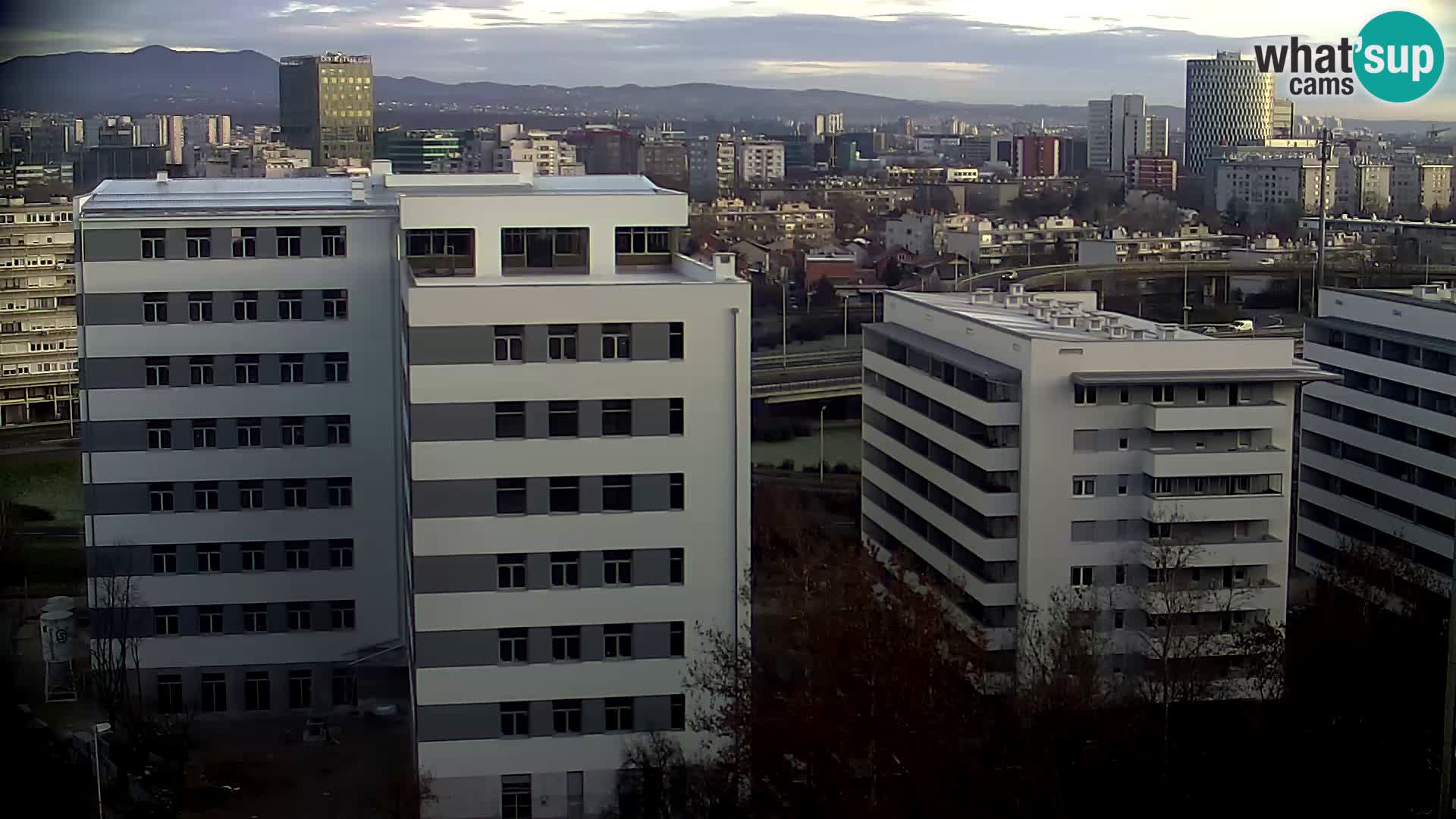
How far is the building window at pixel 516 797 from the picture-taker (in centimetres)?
412

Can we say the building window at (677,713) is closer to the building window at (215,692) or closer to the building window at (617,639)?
the building window at (617,639)

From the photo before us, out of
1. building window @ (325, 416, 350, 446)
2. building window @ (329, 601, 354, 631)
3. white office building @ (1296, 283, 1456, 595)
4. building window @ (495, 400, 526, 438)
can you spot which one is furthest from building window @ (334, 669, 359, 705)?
white office building @ (1296, 283, 1456, 595)

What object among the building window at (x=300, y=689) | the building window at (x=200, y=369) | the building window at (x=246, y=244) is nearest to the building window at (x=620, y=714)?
the building window at (x=300, y=689)

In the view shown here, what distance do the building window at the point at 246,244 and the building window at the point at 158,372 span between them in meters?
0.37

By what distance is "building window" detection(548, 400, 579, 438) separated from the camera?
13.3ft

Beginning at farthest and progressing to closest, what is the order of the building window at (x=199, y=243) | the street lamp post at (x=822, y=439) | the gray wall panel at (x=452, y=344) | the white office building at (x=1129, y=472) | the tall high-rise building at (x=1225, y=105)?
the tall high-rise building at (x=1225, y=105)
the street lamp post at (x=822, y=439)
the building window at (x=199, y=243)
the white office building at (x=1129, y=472)
the gray wall panel at (x=452, y=344)

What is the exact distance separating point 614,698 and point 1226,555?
190cm

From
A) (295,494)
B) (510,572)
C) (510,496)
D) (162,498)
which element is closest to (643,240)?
(510,496)

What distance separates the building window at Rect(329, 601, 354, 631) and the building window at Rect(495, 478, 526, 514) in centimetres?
128

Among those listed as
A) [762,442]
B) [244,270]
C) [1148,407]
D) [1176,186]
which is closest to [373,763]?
[244,270]

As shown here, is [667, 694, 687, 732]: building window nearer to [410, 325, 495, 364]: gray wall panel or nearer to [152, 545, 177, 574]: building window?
[410, 325, 495, 364]: gray wall panel

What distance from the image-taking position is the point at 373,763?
4.57m

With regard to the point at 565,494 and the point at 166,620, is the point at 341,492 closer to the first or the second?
the point at 166,620

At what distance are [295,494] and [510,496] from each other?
4.24 ft
